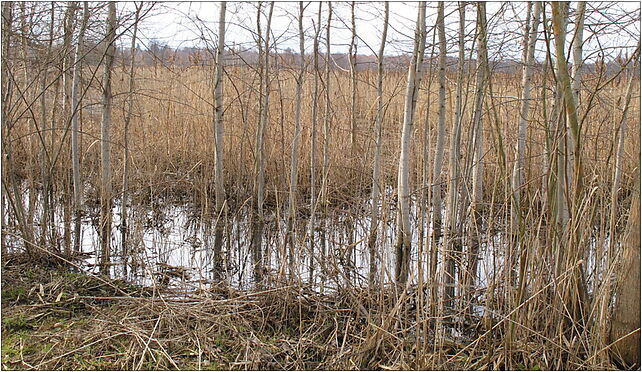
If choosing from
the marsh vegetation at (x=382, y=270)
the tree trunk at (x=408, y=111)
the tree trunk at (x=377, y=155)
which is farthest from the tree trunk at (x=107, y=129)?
the tree trunk at (x=408, y=111)

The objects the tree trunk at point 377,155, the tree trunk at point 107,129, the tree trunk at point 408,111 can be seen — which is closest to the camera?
the tree trunk at point 408,111

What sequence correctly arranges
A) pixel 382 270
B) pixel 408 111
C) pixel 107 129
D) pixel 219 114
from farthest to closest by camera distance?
pixel 219 114 < pixel 107 129 < pixel 408 111 < pixel 382 270

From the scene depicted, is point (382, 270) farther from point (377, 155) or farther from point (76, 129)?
point (76, 129)

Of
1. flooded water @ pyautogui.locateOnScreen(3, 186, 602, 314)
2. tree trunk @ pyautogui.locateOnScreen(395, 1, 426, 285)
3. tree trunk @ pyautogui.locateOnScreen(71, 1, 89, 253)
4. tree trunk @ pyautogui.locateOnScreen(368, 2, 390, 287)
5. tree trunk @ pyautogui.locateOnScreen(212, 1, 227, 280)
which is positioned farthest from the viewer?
tree trunk @ pyautogui.locateOnScreen(212, 1, 227, 280)

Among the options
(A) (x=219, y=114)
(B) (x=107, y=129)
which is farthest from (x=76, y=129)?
(A) (x=219, y=114)

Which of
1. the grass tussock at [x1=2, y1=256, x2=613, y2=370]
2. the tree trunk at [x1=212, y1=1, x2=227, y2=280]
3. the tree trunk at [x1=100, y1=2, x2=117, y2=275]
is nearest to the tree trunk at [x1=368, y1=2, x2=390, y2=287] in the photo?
the grass tussock at [x1=2, y1=256, x2=613, y2=370]

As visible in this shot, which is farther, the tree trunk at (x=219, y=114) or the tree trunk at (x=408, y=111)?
the tree trunk at (x=219, y=114)

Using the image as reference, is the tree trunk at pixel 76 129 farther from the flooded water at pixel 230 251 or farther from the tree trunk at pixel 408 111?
the tree trunk at pixel 408 111

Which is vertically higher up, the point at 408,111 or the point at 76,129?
the point at 408,111

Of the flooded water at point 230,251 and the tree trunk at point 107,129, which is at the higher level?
the tree trunk at point 107,129

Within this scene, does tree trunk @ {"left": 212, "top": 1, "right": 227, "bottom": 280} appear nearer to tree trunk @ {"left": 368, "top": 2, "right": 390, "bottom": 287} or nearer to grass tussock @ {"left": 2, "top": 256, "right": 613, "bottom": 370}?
tree trunk @ {"left": 368, "top": 2, "right": 390, "bottom": 287}

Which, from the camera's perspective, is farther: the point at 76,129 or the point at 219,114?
the point at 219,114

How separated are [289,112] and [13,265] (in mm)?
4009

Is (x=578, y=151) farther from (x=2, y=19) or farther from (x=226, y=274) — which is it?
(x=2, y=19)
